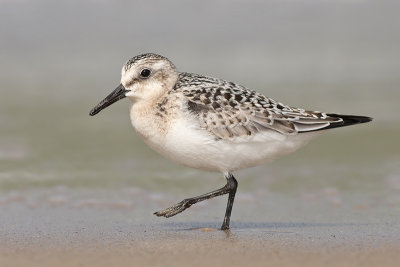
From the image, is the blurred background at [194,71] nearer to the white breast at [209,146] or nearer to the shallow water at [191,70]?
the shallow water at [191,70]

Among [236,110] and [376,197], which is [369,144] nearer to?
[376,197]

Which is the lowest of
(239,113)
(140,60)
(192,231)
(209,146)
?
(192,231)

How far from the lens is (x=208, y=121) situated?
730 centimetres

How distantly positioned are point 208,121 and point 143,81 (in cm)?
77

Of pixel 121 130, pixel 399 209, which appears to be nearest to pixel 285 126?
pixel 399 209

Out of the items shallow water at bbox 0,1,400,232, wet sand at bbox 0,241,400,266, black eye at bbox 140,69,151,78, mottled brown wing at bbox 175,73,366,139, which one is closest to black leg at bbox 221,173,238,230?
mottled brown wing at bbox 175,73,366,139

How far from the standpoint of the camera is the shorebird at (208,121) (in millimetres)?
7297

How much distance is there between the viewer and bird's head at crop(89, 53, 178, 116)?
7.58 meters

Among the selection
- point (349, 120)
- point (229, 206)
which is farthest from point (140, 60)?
point (349, 120)

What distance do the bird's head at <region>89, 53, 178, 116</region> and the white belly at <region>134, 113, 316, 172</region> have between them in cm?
42

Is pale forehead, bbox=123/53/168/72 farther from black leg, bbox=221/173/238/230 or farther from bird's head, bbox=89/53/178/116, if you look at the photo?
black leg, bbox=221/173/238/230

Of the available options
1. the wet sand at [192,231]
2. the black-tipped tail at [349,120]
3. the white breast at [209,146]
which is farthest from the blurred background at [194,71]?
the white breast at [209,146]

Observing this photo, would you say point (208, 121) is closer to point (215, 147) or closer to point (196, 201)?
point (215, 147)

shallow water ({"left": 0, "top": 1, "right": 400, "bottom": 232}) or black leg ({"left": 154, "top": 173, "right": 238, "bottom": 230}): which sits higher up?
shallow water ({"left": 0, "top": 1, "right": 400, "bottom": 232})
